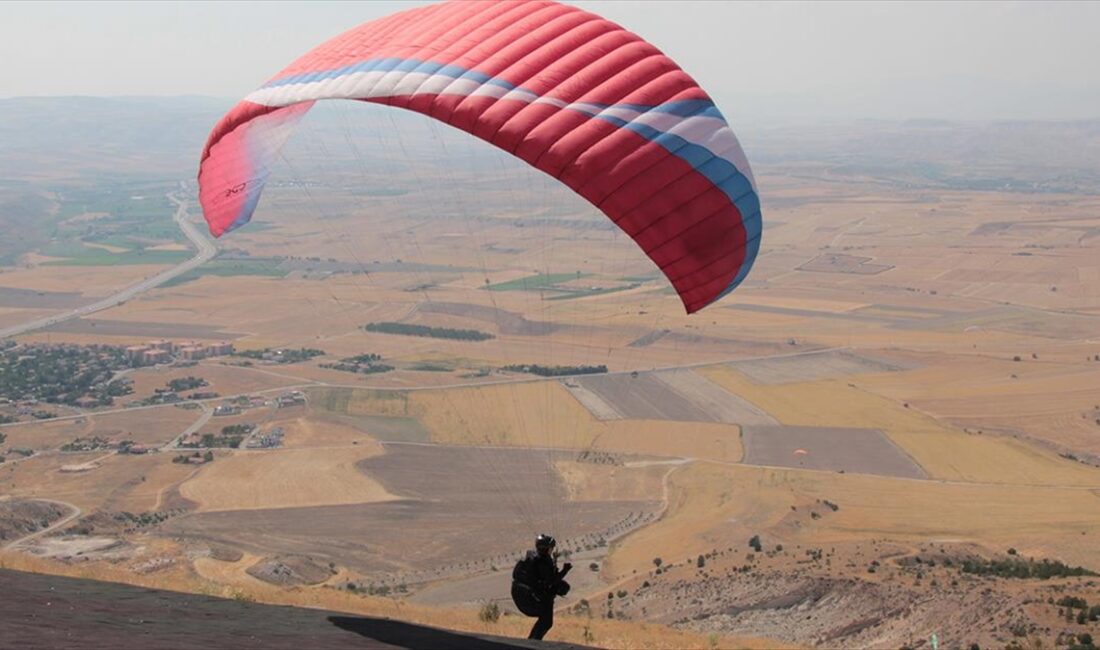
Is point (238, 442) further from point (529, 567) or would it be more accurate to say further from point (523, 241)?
point (523, 241)

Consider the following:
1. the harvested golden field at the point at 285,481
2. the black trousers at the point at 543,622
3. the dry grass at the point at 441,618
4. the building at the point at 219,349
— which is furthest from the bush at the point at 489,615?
the building at the point at 219,349

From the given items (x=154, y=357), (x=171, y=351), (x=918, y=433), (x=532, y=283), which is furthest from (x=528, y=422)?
(x=532, y=283)

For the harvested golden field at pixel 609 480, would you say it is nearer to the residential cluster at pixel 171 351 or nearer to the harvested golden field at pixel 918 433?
the harvested golden field at pixel 918 433

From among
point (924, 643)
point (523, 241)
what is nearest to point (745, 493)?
point (924, 643)

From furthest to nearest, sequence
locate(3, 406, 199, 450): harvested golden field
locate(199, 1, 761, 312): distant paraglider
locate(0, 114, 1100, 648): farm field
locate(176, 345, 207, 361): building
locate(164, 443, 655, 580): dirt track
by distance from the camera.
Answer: locate(176, 345, 207, 361): building, locate(3, 406, 199, 450): harvested golden field, locate(164, 443, 655, 580): dirt track, locate(0, 114, 1100, 648): farm field, locate(199, 1, 761, 312): distant paraglider

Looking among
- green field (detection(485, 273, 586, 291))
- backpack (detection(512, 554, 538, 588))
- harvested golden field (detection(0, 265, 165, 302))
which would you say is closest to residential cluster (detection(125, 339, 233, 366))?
green field (detection(485, 273, 586, 291))

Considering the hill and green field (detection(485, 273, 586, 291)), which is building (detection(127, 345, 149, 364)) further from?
the hill

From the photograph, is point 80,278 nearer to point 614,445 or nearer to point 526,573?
point 614,445
